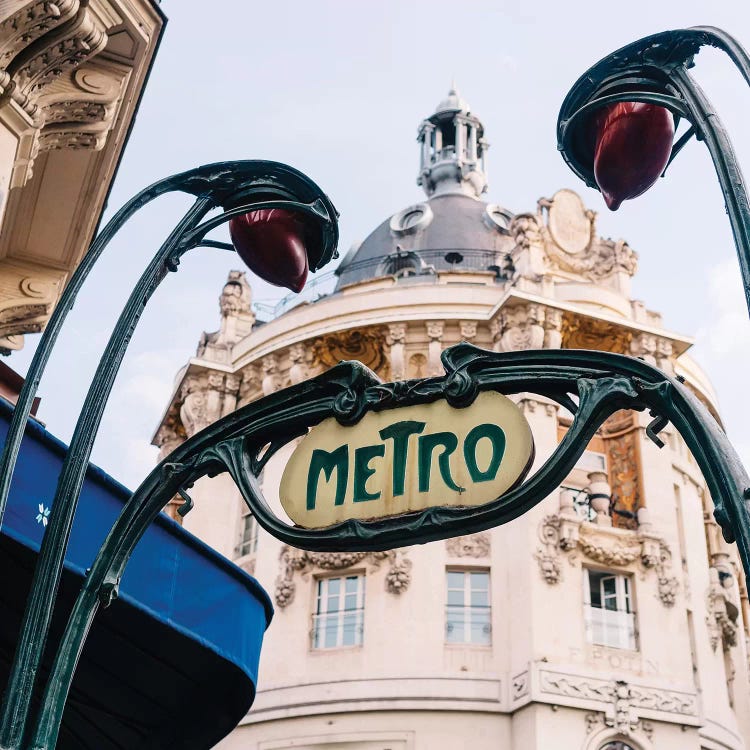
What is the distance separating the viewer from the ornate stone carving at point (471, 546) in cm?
2697

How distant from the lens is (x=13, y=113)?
8.81m

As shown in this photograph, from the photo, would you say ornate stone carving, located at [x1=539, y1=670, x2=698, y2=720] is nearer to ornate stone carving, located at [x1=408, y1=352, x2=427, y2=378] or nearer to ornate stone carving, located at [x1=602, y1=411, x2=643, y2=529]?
ornate stone carving, located at [x1=602, y1=411, x2=643, y2=529]

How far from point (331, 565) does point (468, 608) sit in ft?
10.7

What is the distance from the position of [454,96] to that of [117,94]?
131ft

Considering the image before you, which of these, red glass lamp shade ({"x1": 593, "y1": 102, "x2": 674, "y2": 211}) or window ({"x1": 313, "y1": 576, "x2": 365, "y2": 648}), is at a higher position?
window ({"x1": 313, "y1": 576, "x2": 365, "y2": 648})

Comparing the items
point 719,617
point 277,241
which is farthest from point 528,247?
point 277,241

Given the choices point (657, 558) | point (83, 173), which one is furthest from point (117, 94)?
point (657, 558)

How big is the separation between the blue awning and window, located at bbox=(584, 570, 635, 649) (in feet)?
51.0

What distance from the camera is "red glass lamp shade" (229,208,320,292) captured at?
24.1 ft

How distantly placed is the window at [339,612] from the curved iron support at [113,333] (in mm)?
19906

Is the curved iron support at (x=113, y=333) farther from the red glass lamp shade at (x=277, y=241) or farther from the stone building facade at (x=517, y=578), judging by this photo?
the stone building facade at (x=517, y=578)

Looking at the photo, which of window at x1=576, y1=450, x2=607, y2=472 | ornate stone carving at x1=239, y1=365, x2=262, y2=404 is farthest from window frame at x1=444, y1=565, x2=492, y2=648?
ornate stone carving at x1=239, y1=365, x2=262, y2=404

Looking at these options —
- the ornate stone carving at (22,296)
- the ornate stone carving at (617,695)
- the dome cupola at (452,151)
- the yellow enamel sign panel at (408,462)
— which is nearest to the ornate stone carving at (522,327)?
the ornate stone carving at (617,695)

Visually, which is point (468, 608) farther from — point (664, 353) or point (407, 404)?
point (407, 404)
